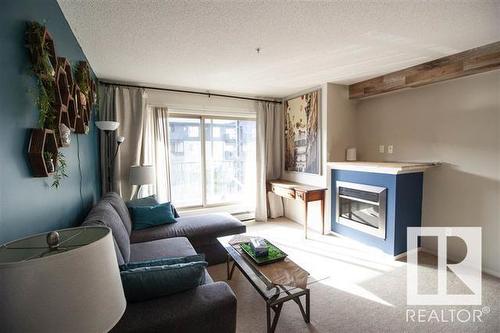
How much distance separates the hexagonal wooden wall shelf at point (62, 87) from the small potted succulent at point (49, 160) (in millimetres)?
341

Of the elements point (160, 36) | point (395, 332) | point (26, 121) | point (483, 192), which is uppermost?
point (160, 36)

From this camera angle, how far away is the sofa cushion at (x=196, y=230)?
272cm

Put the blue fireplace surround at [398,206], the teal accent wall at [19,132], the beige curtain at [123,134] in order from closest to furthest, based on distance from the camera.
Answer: the teal accent wall at [19,132]
the blue fireplace surround at [398,206]
the beige curtain at [123,134]

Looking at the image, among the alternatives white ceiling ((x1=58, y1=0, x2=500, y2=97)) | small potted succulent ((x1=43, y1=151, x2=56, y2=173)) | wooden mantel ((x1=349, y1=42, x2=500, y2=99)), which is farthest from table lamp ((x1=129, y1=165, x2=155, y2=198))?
wooden mantel ((x1=349, y1=42, x2=500, y2=99))

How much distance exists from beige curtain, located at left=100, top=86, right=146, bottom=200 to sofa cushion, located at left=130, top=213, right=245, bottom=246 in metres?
1.07

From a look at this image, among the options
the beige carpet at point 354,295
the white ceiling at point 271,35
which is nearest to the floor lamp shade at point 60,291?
the beige carpet at point 354,295

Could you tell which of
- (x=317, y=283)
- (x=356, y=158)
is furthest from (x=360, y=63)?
(x=317, y=283)

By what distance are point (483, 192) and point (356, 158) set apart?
1.58 metres

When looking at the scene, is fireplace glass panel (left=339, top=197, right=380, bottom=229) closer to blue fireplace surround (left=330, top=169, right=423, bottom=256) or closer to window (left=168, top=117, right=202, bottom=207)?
blue fireplace surround (left=330, top=169, right=423, bottom=256)

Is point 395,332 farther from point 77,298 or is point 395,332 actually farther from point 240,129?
point 240,129

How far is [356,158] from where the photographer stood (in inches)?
153

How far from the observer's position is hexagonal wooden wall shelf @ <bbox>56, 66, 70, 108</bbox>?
1.45 m

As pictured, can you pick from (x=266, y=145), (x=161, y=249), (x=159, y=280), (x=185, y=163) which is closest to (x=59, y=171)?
(x=159, y=280)

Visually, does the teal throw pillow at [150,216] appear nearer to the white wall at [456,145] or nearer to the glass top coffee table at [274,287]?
the glass top coffee table at [274,287]
